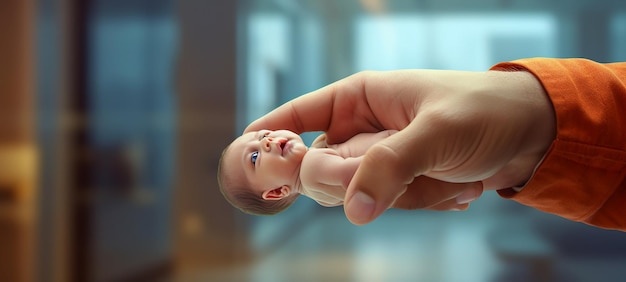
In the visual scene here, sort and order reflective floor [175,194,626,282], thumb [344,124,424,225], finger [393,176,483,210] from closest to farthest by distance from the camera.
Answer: thumb [344,124,424,225]
finger [393,176,483,210]
reflective floor [175,194,626,282]

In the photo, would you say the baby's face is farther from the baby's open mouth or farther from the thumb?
the thumb

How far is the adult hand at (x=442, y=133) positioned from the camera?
45 centimetres

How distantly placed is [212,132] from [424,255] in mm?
865

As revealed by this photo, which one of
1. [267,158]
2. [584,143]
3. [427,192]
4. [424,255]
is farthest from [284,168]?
[424,255]

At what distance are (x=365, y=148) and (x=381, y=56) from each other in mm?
1523

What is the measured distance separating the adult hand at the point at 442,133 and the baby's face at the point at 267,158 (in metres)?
0.06

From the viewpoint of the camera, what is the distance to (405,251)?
2.06 metres

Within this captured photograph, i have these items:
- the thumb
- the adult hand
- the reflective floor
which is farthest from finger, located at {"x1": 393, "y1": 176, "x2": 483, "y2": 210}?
the reflective floor

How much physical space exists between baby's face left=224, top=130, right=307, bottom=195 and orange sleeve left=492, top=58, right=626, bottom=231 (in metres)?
0.22

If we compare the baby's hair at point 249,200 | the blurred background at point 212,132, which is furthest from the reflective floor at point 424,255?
the baby's hair at point 249,200

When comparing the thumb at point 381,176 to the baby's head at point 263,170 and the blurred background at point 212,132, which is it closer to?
the baby's head at point 263,170

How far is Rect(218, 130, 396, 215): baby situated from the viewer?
1.84 feet

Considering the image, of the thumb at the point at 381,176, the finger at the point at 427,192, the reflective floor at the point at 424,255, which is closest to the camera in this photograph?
the thumb at the point at 381,176

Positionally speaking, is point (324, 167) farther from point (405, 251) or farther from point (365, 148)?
point (405, 251)
